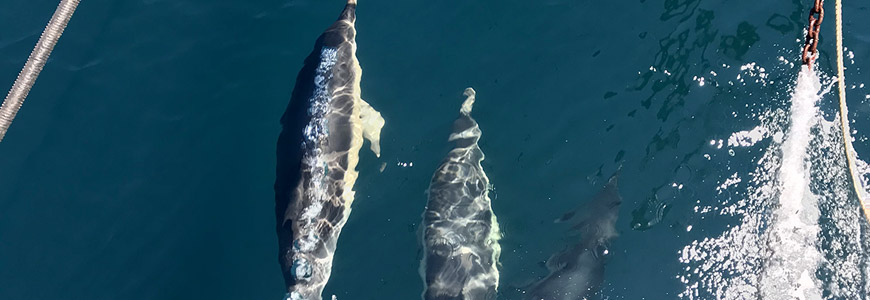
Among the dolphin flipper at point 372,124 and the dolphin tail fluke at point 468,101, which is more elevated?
the dolphin tail fluke at point 468,101

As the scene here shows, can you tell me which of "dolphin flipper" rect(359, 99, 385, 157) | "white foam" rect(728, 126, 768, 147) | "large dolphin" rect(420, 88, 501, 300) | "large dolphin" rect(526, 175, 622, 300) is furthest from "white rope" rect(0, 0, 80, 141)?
"white foam" rect(728, 126, 768, 147)

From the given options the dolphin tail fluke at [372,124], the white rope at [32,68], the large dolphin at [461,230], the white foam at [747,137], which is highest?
the white rope at [32,68]

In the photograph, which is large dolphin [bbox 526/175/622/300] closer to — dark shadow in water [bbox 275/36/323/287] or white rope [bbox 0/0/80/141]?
dark shadow in water [bbox 275/36/323/287]

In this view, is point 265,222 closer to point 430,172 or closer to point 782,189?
point 430,172

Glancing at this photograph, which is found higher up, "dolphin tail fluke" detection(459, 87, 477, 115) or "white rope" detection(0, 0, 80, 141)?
"white rope" detection(0, 0, 80, 141)

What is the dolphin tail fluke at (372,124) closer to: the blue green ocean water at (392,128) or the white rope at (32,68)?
the blue green ocean water at (392,128)

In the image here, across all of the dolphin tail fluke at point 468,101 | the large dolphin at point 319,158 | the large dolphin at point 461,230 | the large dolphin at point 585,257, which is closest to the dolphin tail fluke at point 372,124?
the large dolphin at point 319,158

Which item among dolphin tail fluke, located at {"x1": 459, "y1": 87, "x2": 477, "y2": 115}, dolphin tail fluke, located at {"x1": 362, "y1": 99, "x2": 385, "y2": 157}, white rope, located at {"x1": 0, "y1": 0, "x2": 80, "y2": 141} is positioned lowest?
dolphin tail fluke, located at {"x1": 362, "y1": 99, "x2": 385, "y2": 157}

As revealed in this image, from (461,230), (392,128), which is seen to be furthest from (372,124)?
(461,230)
